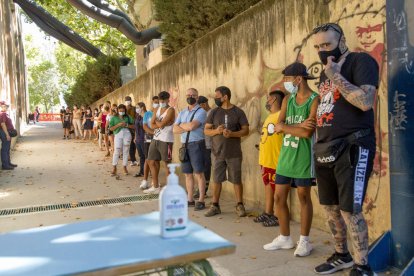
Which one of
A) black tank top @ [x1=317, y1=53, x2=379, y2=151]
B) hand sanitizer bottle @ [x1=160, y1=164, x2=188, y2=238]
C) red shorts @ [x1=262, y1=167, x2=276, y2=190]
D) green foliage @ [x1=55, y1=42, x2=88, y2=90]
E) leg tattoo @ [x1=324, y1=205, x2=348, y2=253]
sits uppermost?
green foliage @ [x1=55, y1=42, x2=88, y2=90]

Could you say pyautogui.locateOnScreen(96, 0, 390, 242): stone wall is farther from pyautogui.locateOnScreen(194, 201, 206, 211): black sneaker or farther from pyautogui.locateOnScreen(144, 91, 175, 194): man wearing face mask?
pyautogui.locateOnScreen(144, 91, 175, 194): man wearing face mask

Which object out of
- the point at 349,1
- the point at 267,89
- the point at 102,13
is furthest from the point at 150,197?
the point at 102,13

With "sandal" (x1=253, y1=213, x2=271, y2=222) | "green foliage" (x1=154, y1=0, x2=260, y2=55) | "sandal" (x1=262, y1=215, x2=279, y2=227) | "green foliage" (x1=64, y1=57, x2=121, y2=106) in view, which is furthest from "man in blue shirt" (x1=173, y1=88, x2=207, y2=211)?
"green foliage" (x1=64, y1=57, x2=121, y2=106)

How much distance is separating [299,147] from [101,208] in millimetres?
3993

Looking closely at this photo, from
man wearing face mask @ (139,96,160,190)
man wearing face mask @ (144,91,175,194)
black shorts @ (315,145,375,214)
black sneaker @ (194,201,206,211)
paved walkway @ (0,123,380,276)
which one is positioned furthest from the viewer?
man wearing face mask @ (139,96,160,190)

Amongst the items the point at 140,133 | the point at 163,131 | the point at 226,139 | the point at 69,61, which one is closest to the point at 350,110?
the point at 226,139

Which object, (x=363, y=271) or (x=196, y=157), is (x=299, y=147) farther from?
(x=196, y=157)

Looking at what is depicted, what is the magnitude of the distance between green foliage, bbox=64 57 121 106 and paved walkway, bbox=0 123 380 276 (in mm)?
11397

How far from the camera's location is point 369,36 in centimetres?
421

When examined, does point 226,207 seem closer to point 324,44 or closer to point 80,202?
point 80,202

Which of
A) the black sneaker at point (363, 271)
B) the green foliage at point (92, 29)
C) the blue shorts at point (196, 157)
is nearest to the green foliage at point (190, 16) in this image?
the blue shorts at point (196, 157)

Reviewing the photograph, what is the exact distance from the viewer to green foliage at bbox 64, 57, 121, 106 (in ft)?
80.5

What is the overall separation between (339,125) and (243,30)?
12.9ft

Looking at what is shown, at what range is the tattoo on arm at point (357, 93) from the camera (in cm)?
301
